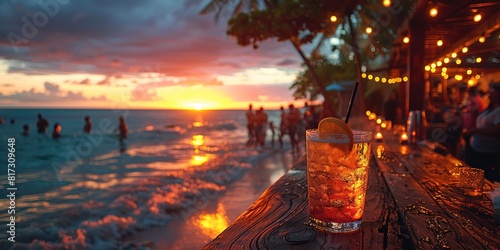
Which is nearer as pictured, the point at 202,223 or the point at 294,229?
the point at 294,229

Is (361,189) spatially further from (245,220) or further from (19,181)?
(19,181)

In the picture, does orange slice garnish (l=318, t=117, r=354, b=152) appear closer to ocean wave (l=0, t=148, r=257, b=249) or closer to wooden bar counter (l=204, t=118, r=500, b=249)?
wooden bar counter (l=204, t=118, r=500, b=249)

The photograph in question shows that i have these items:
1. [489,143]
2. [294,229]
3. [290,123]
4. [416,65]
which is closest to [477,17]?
[416,65]

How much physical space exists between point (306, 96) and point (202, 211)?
2232 cm

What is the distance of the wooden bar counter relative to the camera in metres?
1.04

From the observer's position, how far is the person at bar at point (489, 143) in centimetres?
439

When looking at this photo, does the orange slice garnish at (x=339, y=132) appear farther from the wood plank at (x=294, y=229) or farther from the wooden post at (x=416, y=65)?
the wooden post at (x=416, y=65)

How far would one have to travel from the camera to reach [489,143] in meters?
4.50

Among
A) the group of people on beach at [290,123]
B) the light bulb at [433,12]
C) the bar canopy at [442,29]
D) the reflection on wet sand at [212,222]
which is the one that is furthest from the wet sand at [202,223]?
the group of people on beach at [290,123]

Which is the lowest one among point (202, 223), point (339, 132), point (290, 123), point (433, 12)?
point (202, 223)

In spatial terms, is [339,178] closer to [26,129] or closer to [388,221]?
[388,221]

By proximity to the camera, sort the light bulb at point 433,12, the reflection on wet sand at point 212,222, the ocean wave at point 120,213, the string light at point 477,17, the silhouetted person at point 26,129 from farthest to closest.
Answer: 1. the silhouetted person at point 26,129
2. the string light at point 477,17
3. the light bulb at point 433,12
4. the ocean wave at point 120,213
5. the reflection on wet sand at point 212,222

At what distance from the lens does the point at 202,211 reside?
602cm

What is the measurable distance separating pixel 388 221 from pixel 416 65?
6.72m
